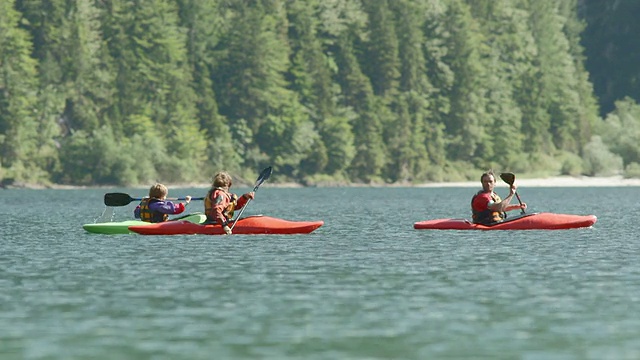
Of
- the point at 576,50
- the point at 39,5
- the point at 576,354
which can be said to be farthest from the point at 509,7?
the point at 576,354

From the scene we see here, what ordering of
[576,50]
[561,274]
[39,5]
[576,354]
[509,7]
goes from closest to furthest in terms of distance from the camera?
[576,354], [561,274], [39,5], [509,7], [576,50]

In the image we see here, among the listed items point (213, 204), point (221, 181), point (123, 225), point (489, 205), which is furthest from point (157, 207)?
point (489, 205)

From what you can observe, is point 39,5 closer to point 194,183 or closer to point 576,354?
point 194,183

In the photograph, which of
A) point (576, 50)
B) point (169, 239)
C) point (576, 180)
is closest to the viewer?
point (169, 239)

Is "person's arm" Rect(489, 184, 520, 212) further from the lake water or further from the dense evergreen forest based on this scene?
the dense evergreen forest

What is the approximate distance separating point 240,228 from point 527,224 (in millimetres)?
7661

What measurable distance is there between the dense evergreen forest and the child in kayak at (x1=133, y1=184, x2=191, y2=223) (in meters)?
72.9

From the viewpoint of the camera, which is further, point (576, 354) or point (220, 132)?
point (220, 132)

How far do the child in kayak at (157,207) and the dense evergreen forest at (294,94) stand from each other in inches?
2872

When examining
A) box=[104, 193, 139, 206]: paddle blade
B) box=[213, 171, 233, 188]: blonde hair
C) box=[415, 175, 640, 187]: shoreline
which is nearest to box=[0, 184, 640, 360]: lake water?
box=[104, 193, 139, 206]: paddle blade

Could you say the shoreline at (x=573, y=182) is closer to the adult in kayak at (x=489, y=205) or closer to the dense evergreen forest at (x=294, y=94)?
the dense evergreen forest at (x=294, y=94)

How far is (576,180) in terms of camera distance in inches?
5074

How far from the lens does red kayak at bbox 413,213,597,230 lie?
38.2 metres

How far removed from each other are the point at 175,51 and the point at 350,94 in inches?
687
